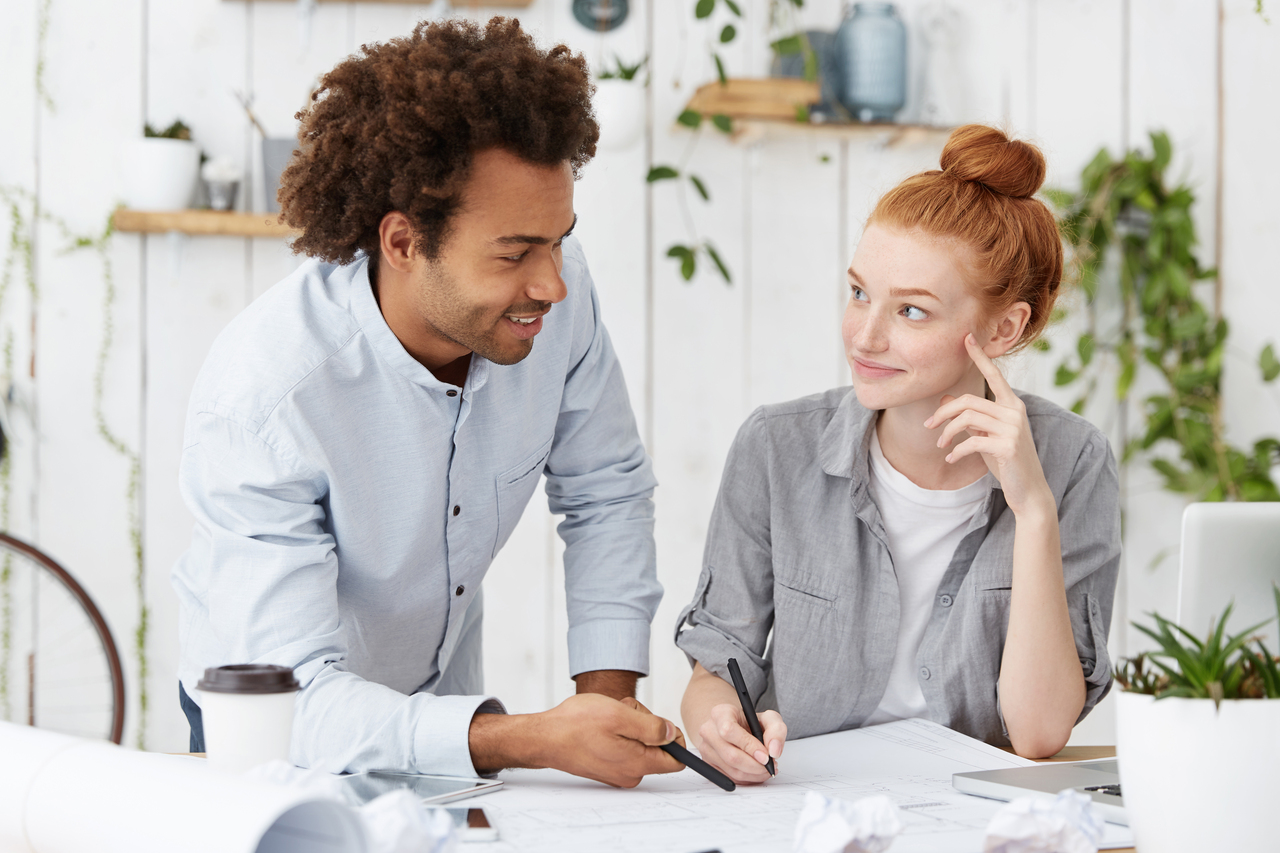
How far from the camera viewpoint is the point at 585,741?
0.95 m

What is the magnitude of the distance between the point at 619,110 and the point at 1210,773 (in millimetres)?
1880

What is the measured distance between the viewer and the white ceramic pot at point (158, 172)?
7.34 feet

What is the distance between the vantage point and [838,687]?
1320 millimetres

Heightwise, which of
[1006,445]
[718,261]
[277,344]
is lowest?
[1006,445]

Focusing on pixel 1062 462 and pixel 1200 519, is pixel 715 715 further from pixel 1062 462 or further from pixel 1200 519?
pixel 1062 462

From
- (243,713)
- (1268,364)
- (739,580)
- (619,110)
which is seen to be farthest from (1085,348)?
(243,713)

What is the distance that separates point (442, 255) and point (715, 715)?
0.57 metres

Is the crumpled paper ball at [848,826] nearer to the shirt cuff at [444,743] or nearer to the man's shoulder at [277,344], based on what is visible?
the shirt cuff at [444,743]

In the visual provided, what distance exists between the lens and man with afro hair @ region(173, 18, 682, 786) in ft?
3.33

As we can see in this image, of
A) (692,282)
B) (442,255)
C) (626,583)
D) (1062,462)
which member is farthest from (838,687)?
(692,282)

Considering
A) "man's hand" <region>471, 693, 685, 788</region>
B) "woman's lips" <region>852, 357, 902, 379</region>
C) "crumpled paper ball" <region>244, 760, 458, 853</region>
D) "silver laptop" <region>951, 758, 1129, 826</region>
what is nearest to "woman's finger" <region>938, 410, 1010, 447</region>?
"woman's lips" <region>852, 357, 902, 379</region>

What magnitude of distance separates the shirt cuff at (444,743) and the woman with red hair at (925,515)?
0.33 meters

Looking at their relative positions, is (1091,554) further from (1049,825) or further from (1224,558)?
(1049,825)

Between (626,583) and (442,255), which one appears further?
(626,583)
